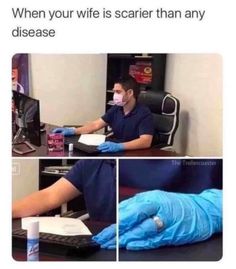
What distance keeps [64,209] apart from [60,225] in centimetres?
5

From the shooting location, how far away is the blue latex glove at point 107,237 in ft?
3.83

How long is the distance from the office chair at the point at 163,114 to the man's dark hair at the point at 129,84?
18mm

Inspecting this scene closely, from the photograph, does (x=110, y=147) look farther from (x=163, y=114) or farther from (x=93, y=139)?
(x=163, y=114)

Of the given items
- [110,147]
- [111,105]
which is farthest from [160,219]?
[111,105]

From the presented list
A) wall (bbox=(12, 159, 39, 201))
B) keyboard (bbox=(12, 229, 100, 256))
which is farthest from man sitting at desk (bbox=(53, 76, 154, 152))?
keyboard (bbox=(12, 229, 100, 256))

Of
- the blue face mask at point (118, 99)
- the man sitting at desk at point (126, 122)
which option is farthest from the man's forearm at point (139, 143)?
the blue face mask at point (118, 99)

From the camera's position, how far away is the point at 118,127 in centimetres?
119

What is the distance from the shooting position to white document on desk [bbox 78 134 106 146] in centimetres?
118

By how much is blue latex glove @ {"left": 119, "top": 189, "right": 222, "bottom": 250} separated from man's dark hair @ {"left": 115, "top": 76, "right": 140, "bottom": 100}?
0.94 ft
